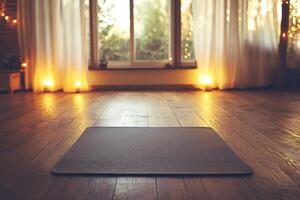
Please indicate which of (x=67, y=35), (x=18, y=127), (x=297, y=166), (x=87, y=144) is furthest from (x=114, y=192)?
(x=67, y=35)

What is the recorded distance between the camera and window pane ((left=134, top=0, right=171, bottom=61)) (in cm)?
557

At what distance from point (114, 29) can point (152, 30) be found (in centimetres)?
58

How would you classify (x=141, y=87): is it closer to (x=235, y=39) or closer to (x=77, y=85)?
(x=77, y=85)

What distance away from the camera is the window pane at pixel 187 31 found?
17.9 feet

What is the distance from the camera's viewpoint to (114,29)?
5570mm

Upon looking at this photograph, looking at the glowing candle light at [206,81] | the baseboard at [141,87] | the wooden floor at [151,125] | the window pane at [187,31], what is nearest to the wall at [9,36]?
the wooden floor at [151,125]

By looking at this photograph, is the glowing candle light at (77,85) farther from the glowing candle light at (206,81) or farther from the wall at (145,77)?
the glowing candle light at (206,81)

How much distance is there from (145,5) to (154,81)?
1.16 meters

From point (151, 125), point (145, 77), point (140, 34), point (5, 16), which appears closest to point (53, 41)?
point (5, 16)

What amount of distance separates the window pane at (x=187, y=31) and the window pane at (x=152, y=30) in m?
0.22

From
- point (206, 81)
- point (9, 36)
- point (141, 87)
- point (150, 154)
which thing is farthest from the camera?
point (141, 87)

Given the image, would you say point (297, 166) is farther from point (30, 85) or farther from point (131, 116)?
point (30, 85)

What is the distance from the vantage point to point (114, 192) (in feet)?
4.80

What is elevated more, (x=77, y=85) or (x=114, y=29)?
(x=114, y=29)
